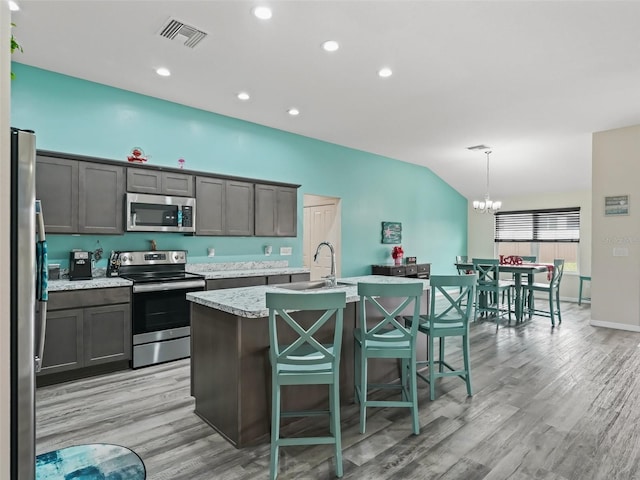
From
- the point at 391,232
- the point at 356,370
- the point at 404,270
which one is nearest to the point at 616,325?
the point at 404,270

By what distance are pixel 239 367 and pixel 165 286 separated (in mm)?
2005

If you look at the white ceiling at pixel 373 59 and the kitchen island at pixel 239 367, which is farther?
the white ceiling at pixel 373 59

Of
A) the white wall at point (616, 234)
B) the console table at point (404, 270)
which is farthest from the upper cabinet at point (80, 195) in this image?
A: the white wall at point (616, 234)

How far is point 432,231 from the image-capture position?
28.2 feet

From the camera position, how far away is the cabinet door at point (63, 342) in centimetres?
329

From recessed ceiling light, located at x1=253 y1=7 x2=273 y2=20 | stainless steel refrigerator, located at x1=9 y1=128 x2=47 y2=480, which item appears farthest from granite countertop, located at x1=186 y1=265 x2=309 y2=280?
stainless steel refrigerator, located at x1=9 y1=128 x2=47 y2=480

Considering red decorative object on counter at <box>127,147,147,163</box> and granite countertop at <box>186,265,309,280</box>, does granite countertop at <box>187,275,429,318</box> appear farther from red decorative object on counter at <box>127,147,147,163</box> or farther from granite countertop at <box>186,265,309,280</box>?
red decorative object on counter at <box>127,147,147,163</box>

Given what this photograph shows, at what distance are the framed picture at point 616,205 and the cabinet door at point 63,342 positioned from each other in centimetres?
691

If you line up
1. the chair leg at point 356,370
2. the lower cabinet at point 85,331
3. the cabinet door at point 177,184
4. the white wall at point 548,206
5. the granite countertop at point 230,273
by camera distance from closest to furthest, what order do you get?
the chair leg at point 356,370, the lower cabinet at point 85,331, the cabinet door at point 177,184, the granite countertop at point 230,273, the white wall at point 548,206

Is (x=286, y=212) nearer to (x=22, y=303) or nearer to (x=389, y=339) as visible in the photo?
(x=389, y=339)

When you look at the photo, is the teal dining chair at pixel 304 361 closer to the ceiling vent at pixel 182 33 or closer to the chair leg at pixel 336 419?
the chair leg at pixel 336 419

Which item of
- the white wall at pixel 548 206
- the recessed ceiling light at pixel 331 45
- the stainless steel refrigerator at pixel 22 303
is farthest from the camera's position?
the white wall at pixel 548 206

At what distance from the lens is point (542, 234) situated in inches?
333

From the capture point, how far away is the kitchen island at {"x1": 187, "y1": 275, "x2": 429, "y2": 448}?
2.31 meters
